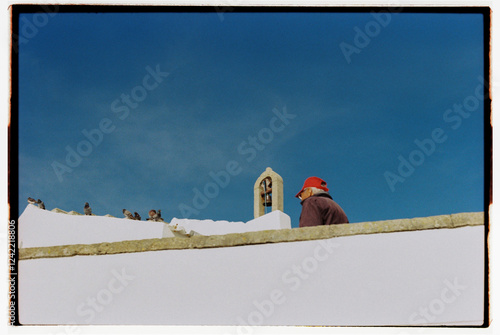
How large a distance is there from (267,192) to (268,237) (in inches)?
409

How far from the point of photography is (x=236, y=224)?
14133 millimetres

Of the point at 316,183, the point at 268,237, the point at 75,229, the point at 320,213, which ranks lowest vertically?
the point at 268,237

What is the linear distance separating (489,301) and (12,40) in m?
4.38

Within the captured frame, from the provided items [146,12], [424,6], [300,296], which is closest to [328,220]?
[300,296]

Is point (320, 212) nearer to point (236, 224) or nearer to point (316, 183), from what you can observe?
point (316, 183)

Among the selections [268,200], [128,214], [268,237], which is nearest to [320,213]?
[268,237]

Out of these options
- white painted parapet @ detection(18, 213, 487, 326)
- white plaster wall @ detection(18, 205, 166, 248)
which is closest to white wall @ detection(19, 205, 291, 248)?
white plaster wall @ detection(18, 205, 166, 248)

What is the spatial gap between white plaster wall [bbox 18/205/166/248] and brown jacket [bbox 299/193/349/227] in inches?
203

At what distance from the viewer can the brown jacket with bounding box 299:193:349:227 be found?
5445 millimetres

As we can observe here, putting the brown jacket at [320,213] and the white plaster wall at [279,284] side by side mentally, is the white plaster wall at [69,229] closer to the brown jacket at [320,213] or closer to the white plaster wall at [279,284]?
the white plaster wall at [279,284]

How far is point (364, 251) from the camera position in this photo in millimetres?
4715

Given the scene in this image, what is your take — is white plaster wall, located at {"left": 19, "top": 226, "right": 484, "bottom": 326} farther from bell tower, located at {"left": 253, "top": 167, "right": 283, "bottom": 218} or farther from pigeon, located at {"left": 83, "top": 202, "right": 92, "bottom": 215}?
bell tower, located at {"left": 253, "top": 167, "right": 283, "bottom": 218}

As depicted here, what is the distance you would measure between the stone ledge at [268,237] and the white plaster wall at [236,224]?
8204 mm

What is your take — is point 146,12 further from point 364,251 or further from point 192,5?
point 364,251
